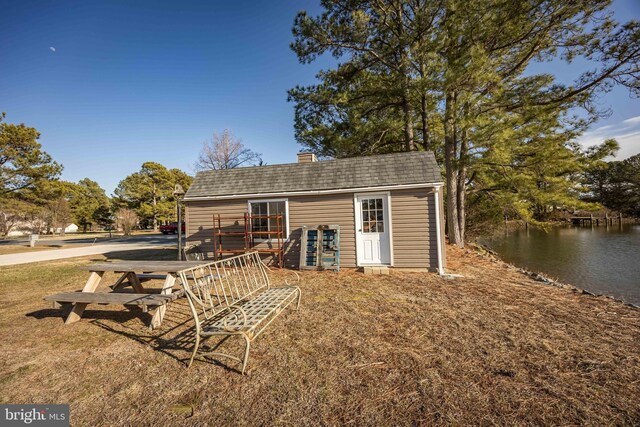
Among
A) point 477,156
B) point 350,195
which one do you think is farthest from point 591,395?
point 477,156

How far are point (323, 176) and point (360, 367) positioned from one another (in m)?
6.78

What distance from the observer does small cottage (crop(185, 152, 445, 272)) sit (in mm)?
7820

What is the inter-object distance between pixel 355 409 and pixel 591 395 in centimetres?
218

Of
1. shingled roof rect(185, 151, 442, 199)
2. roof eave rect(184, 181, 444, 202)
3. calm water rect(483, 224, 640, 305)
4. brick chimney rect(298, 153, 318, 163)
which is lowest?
calm water rect(483, 224, 640, 305)

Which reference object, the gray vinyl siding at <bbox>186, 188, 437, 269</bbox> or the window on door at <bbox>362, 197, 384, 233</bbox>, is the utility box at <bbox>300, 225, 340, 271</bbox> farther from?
the window on door at <bbox>362, 197, 384, 233</bbox>

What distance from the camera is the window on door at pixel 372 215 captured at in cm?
823

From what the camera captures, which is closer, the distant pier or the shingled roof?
the shingled roof

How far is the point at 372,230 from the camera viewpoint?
27.3 ft

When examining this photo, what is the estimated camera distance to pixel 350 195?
330 inches

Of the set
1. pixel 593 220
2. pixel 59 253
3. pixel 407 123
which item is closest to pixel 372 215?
pixel 407 123

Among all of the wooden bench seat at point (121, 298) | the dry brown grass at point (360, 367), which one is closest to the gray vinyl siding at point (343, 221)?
the dry brown grass at point (360, 367)

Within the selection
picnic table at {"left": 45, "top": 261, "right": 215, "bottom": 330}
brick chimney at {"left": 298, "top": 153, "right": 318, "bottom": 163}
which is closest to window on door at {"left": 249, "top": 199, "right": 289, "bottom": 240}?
brick chimney at {"left": 298, "top": 153, "right": 318, "bottom": 163}

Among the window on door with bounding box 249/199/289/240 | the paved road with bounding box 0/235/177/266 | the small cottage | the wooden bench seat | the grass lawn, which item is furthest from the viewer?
the grass lawn

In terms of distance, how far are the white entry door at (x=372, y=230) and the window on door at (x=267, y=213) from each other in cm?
251
